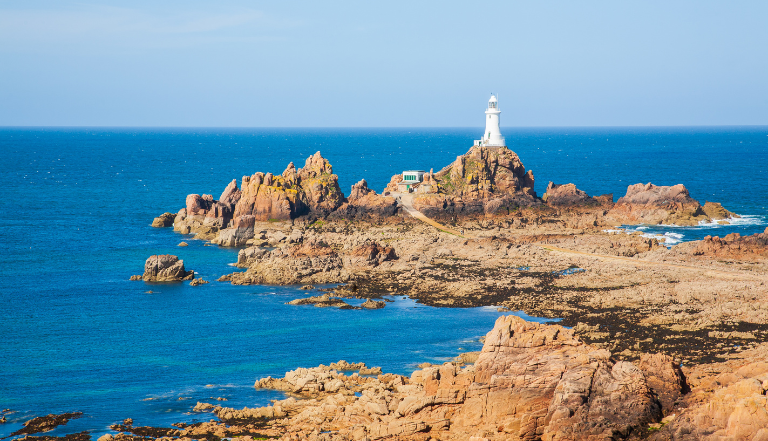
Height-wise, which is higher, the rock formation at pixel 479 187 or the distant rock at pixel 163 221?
the rock formation at pixel 479 187

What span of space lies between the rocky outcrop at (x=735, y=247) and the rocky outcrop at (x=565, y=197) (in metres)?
35.6

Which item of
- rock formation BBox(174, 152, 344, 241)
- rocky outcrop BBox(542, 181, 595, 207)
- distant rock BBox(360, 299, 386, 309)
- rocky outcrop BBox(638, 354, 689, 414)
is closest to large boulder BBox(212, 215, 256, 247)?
rock formation BBox(174, 152, 344, 241)

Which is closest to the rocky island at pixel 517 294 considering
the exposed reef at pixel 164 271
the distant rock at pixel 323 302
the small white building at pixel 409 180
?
the distant rock at pixel 323 302

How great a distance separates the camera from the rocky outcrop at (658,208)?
353 ft

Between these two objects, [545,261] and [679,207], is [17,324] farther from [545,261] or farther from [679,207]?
[679,207]

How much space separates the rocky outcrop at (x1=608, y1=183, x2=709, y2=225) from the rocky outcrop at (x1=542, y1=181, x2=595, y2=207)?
515cm

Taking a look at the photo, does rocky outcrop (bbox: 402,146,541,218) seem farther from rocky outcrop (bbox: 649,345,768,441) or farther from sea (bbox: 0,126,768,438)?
rocky outcrop (bbox: 649,345,768,441)

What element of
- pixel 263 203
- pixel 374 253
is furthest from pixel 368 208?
pixel 374 253

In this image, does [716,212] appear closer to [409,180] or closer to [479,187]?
[479,187]

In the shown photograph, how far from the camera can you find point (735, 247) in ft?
255

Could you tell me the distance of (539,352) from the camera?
3359 cm

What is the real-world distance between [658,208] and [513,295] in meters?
51.6

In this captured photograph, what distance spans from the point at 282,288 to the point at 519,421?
4599 cm

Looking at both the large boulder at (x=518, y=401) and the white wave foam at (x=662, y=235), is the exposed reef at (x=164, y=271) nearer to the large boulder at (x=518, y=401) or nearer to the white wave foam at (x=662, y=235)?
the large boulder at (x=518, y=401)
